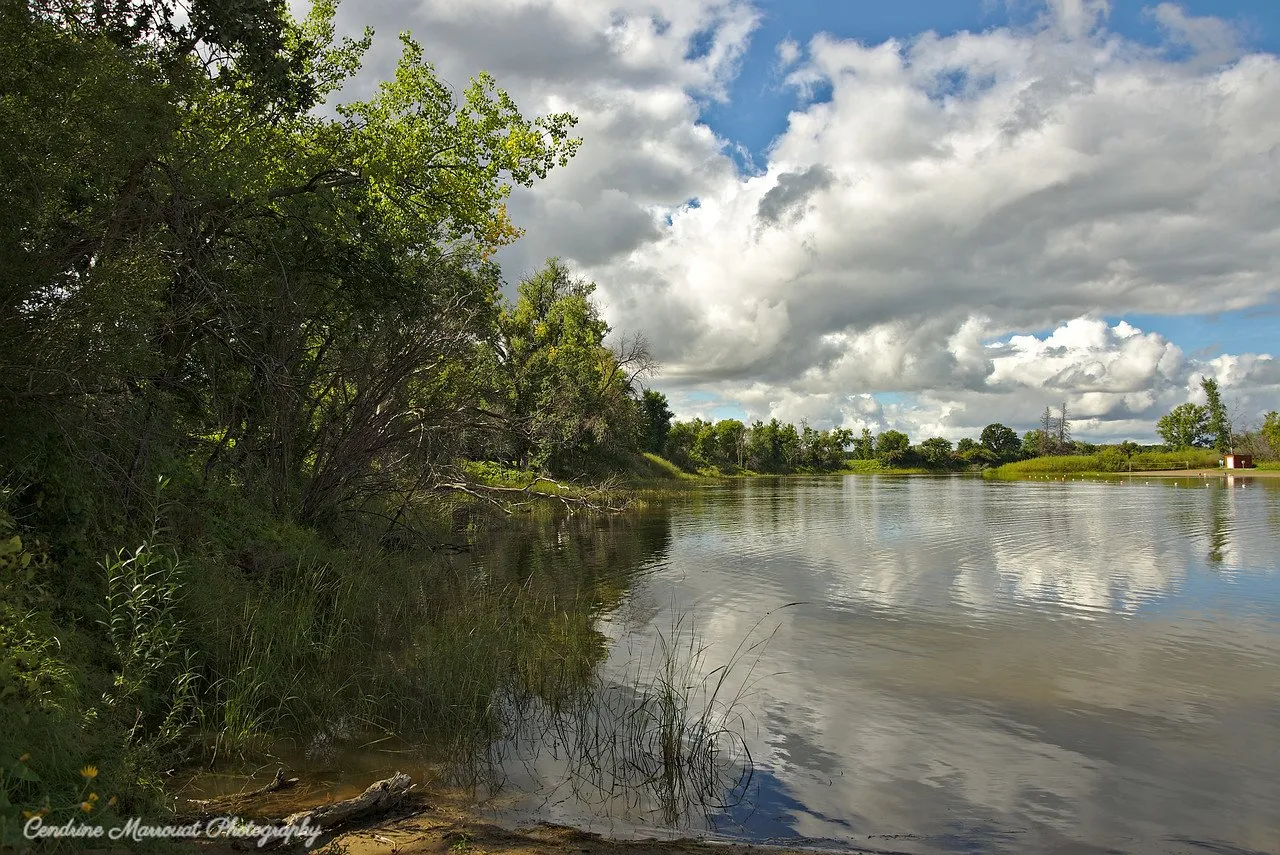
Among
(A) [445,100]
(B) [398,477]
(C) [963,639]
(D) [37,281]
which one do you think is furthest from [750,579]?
(D) [37,281]

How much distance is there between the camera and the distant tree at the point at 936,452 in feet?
544

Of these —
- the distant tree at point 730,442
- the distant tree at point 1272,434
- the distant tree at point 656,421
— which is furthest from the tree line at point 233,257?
the distant tree at point 1272,434

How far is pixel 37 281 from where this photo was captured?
6.27 meters

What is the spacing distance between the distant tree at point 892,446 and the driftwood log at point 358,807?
17216cm

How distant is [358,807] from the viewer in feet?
18.2

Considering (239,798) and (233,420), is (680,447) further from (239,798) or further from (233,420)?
(239,798)

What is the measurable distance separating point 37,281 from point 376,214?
352 inches

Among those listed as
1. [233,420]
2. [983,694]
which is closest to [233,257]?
[233,420]

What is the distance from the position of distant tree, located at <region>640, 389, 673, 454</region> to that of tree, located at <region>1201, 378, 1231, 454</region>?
8759cm

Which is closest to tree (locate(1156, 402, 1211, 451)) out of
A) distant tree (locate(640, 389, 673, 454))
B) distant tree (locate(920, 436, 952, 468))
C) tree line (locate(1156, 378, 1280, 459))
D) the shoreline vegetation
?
tree line (locate(1156, 378, 1280, 459))

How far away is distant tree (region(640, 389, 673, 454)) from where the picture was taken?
88.9m

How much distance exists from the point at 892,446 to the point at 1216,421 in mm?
68258

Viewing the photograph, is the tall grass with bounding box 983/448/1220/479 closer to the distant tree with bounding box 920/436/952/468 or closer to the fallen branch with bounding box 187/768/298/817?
the distant tree with bounding box 920/436/952/468

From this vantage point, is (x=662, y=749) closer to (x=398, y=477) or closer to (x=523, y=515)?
(x=398, y=477)
